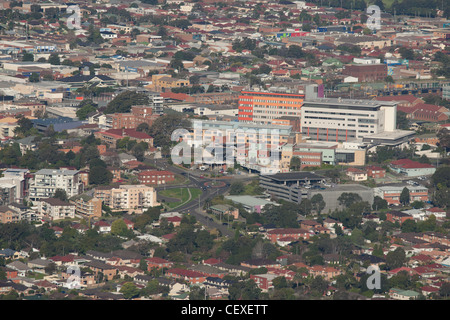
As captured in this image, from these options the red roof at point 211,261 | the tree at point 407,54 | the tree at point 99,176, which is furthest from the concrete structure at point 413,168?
the tree at point 407,54

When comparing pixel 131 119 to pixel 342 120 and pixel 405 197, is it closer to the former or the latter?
pixel 342 120

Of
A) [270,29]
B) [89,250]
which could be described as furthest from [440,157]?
[270,29]

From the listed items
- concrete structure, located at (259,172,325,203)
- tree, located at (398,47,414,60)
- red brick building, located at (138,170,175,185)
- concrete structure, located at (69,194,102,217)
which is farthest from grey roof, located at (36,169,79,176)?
tree, located at (398,47,414,60)

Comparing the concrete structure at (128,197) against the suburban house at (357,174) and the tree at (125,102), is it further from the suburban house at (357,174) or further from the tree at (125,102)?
the tree at (125,102)

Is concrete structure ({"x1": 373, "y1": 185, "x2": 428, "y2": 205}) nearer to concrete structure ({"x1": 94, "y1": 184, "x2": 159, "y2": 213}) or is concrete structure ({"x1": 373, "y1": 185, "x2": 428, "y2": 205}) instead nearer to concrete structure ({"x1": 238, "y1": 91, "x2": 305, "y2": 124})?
concrete structure ({"x1": 94, "y1": 184, "x2": 159, "y2": 213})

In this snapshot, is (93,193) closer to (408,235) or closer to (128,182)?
(128,182)

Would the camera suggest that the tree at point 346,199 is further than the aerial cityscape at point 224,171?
Yes
